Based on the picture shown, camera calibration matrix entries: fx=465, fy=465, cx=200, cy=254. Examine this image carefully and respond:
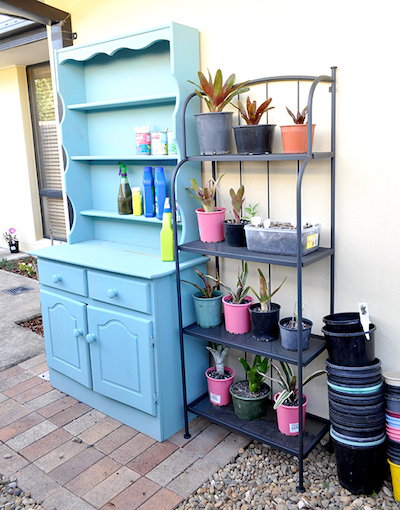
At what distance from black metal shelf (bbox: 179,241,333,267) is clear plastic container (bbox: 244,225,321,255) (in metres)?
0.02

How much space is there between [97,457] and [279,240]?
1440 mm

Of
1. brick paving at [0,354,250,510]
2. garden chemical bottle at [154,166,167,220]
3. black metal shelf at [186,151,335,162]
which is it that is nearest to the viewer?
black metal shelf at [186,151,335,162]

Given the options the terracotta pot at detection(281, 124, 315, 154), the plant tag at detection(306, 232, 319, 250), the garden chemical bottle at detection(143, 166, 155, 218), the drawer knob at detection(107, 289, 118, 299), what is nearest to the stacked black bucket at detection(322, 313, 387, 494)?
the plant tag at detection(306, 232, 319, 250)

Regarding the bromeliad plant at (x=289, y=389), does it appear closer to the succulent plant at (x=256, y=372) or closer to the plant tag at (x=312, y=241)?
the succulent plant at (x=256, y=372)

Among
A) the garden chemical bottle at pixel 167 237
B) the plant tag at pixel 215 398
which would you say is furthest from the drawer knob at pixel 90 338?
the plant tag at pixel 215 398

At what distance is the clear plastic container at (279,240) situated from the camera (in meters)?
1.99

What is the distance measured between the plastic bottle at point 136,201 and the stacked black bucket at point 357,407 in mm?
1342

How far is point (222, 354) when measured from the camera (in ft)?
8.38

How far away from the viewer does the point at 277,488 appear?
2.10 m

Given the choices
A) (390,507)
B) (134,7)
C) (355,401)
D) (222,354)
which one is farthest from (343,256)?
(134,7)

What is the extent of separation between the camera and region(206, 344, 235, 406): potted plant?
252 cm

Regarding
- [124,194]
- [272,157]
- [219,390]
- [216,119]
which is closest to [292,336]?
[219,390]

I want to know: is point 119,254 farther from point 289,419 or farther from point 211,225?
point 289,419

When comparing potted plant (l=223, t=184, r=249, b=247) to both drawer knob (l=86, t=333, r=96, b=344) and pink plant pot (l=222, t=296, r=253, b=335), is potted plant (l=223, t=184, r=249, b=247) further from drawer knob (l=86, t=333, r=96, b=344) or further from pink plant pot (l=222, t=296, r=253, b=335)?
drawer knob (l=86, t=333, r=96, b=344)
